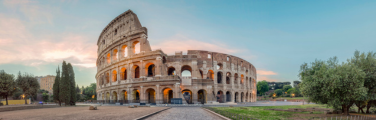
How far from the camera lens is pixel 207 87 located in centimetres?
4016

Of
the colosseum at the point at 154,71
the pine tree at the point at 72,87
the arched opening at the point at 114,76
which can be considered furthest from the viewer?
the arched opening at the point at 114,76

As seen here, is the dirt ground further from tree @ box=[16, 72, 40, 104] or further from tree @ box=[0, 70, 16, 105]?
tree @ box=[16, 72, 40, 104]

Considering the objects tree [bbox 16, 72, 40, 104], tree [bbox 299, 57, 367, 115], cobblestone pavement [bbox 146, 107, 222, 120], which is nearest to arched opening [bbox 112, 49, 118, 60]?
tree [bbox 16, 72, 40, 104]

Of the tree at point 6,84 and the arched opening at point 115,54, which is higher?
the arched opening at point 115,54

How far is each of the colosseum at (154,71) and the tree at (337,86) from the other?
22.3 meters

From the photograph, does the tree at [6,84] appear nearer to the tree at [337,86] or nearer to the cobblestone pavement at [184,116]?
the cobblestone pavement at [184,116]

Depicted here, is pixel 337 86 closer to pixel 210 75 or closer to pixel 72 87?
pixel 210 75

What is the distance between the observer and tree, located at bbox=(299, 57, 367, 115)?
14938mm

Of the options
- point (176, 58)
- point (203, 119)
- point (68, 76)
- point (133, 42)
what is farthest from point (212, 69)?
point (203, 119)

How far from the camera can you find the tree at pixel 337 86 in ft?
49.0

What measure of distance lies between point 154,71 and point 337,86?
35064 mm

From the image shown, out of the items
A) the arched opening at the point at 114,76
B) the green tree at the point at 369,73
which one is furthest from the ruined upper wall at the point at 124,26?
the green tree at the point at 369,73

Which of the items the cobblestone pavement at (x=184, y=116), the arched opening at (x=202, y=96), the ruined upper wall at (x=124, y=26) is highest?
the ruined upper wall at (x=124, y=26)

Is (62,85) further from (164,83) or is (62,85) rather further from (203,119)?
(203,119)
